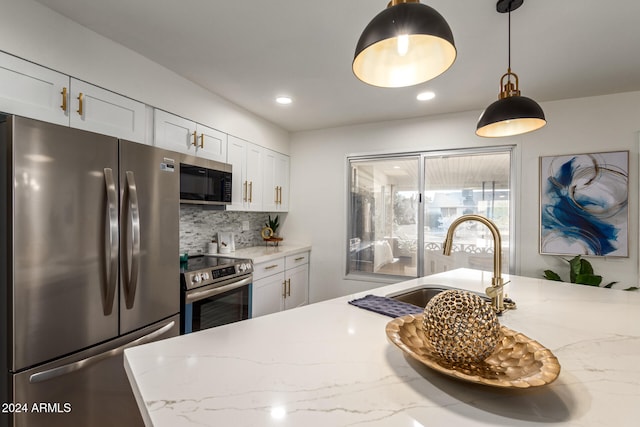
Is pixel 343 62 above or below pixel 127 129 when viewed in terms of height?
above

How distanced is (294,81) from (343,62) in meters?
0.50

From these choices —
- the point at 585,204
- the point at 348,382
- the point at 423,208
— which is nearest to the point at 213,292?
the point at 348,382

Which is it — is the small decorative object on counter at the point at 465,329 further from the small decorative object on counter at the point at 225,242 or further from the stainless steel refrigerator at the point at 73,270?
the small decorative object on counter at the point at 225,242

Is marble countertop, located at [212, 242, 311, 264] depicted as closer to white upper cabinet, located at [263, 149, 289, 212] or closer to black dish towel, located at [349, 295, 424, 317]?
white upper cabinet, located at [263, 149, 289, 212]

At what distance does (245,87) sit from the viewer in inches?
104

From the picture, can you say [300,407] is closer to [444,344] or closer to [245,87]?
[444,344]

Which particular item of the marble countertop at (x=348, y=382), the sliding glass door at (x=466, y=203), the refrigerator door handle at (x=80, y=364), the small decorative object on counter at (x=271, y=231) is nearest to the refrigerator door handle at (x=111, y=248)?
the refrigerator door handle at (x=80, y=364)

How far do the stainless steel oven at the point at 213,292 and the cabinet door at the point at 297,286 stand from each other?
732 millimetres

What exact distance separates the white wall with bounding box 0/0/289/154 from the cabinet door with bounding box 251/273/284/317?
1.55 meters

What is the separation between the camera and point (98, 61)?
186 centimetres

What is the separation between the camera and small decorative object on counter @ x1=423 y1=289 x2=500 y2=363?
68cm

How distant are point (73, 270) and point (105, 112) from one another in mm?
1028

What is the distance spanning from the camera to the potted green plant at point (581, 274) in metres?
2.57

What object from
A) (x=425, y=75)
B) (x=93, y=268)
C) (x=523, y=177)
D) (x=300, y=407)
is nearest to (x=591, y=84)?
(x=523, y=177)
